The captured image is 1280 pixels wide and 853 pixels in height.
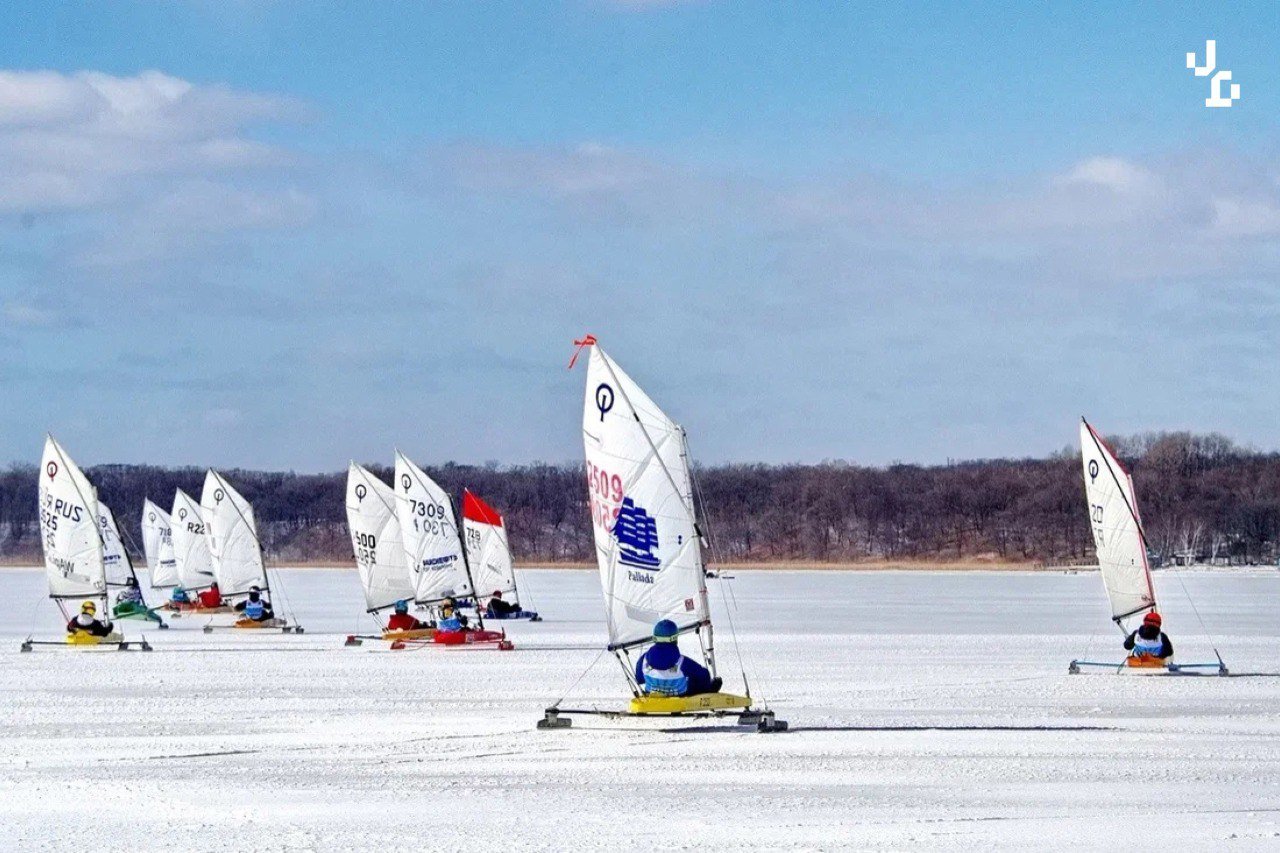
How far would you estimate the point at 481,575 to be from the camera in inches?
1746

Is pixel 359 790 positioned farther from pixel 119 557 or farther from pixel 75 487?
pixel 119 557

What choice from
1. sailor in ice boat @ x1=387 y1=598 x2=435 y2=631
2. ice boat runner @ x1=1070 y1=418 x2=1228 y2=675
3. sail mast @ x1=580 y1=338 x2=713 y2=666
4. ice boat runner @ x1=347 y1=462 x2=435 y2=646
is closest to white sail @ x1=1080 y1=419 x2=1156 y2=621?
ice boat runner @ x1=1070 y1=418 x2=1228 y2=675

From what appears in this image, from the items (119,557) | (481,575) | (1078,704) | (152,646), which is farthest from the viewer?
(119,557)

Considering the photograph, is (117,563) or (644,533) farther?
(117,563)

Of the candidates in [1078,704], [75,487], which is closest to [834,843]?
[1078,704]

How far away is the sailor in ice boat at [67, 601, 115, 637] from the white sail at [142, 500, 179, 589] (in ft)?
91.4

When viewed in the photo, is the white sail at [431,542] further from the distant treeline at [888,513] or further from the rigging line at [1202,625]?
the distant treeline at [888,513]

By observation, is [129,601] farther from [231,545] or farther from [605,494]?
[605,494]

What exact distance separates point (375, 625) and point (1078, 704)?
2232 cm

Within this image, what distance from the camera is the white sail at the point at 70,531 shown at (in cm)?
3469

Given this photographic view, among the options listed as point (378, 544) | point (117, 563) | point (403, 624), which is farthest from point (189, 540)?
point (403, 624)

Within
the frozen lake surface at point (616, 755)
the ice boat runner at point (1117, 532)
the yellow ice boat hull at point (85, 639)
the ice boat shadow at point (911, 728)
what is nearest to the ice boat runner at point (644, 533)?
the ice boat shadow at point (911, 728)

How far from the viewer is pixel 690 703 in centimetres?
1781

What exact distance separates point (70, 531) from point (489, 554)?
459 inches
